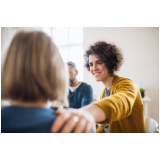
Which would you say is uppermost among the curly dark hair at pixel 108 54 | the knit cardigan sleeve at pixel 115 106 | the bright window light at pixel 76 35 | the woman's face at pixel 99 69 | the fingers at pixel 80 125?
the bright window light at pixel 76 35

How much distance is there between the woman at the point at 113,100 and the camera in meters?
0.44

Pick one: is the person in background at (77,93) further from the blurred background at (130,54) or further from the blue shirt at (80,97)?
the blurred background at (130,54)

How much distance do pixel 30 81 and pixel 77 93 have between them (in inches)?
20.2

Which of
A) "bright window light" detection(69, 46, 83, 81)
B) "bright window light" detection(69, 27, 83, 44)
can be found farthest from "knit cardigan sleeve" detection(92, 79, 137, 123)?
"bright window light" detection(69, 27, 83, 44)

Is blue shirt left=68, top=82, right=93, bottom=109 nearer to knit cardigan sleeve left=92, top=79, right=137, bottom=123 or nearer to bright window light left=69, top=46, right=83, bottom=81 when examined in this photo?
bright window light left=69, top=46, right=83, bottom=81

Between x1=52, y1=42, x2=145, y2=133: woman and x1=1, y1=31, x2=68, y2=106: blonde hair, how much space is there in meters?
0.11

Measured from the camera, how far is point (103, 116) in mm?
436

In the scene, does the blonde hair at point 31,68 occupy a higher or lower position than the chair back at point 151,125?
higher

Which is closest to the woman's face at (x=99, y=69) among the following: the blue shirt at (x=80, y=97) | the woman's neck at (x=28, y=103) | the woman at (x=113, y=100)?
the woman at (x=113, y=100)

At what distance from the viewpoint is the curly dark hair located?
2.80 feet
